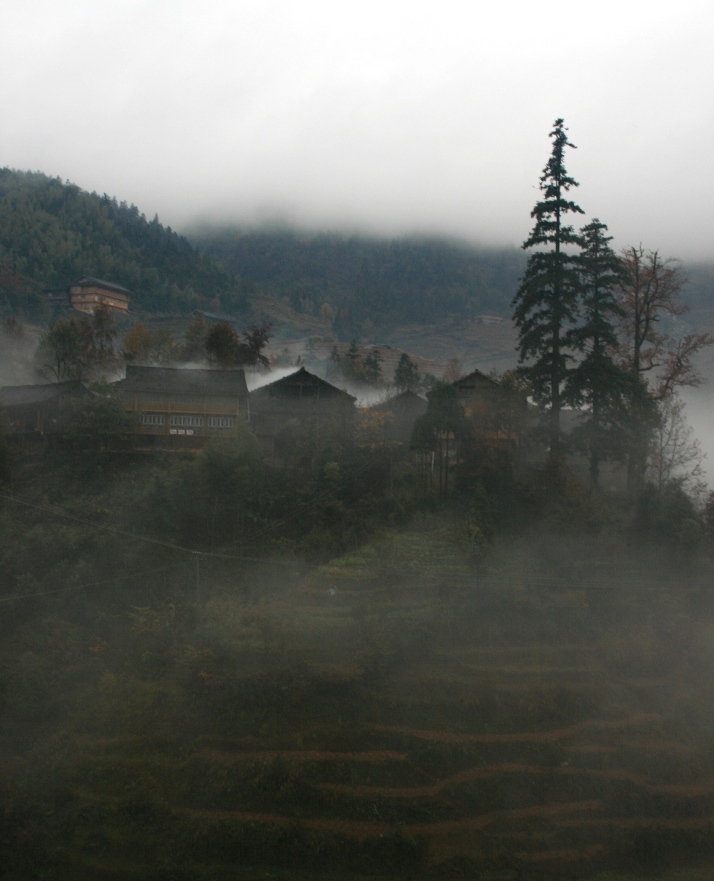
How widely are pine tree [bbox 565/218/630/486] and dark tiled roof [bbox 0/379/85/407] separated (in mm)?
19885

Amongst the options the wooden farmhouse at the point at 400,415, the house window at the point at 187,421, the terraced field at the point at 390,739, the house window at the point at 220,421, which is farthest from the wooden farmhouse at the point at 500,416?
the house window at the point at 187,421

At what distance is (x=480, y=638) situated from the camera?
1794cm

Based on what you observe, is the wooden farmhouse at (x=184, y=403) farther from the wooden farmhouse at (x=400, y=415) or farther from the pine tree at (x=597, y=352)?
the pine tree at (x=597, y=352)

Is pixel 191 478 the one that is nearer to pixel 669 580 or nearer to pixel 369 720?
pixel 369 720

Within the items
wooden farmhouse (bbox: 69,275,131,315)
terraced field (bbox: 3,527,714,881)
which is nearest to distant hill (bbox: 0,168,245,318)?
wooden farmhouse (bbox: 69,275,131,315)

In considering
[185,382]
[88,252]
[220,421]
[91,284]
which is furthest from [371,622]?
[88,252]

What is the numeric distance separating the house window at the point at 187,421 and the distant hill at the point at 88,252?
5287 cm

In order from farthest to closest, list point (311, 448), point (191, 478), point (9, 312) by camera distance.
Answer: point (9, 312), point (311, 448), point (191, 478)

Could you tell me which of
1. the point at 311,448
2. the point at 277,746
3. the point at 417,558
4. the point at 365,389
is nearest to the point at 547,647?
the point at 417,558

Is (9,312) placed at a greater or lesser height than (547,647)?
greater

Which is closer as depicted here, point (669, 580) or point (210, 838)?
point (210, 838)

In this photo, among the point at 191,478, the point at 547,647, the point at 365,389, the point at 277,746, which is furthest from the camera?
the point at 365,389

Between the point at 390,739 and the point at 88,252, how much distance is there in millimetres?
87965

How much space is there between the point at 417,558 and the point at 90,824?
10703 mm
